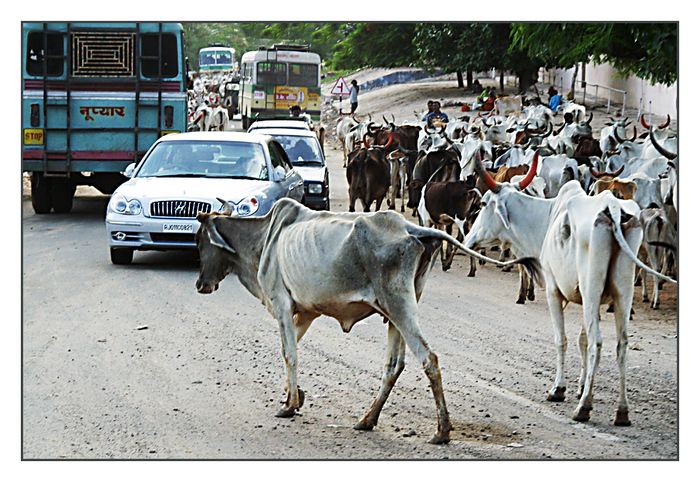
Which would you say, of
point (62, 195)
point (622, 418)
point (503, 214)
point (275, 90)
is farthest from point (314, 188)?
point (622, 418)

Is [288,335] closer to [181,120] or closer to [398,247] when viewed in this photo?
[398,247]

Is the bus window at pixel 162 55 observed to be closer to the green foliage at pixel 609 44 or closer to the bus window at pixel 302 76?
the bus window at pixel 302 76

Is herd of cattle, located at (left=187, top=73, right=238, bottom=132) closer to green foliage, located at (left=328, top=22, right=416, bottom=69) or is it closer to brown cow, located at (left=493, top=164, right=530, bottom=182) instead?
brown cow, located at (left=493, top=164, right=530, bottom=182)

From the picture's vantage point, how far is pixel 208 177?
12430mm

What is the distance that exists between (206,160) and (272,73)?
864 cm

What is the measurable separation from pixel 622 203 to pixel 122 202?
6.39 m

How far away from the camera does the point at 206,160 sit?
501 inches

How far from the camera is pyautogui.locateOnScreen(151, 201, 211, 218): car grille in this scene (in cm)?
1180

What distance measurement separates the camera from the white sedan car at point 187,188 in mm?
11852

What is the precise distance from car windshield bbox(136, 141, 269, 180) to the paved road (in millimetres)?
1233

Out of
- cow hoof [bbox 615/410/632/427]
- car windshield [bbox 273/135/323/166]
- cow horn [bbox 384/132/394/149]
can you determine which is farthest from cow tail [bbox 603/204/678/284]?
cow horn [bbox 384/132/394/149]

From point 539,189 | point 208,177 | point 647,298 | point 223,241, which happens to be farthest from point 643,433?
point 208,177

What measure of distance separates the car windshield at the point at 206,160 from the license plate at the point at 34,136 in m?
1.83

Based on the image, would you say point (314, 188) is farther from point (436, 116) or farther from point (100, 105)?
point (100, 105)
